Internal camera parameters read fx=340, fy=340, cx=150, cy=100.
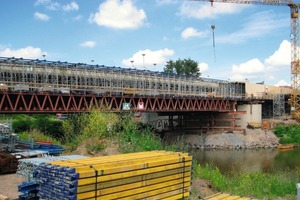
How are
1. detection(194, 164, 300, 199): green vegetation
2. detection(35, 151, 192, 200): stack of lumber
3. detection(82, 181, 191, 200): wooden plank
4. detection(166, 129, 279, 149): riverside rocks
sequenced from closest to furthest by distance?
detection(35, 151, 192, 200): stack of lumber
detection(82, 181, 191, 200): wooden plank
detection(194, 164, 300, 199): green vegetation
detection(166, 129, 279, 149): riverside rocks

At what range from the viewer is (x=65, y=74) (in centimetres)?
4197

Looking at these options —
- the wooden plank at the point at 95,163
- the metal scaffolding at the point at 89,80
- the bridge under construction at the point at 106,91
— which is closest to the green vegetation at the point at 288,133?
the bridge under construction at the point at 106,91

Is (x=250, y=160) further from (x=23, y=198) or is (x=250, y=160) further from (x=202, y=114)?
(x=23, y=198)

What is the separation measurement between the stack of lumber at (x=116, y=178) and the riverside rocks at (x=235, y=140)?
42610 millimetres

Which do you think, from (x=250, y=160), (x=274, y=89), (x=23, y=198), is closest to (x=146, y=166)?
(x=23, y=198)

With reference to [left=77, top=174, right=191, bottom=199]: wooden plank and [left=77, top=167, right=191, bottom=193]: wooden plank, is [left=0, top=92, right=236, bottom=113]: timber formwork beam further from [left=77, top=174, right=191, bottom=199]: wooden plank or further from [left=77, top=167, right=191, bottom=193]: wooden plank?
[left=77, top=174, right=191, bottom=199]: wooden plank

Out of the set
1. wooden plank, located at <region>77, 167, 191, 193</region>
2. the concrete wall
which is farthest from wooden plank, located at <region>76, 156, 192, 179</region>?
the concrete wall

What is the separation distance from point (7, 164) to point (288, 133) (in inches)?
2030

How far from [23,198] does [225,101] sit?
5099cm

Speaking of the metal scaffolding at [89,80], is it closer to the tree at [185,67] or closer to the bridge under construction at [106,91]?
the bridge under construction at [106,91]

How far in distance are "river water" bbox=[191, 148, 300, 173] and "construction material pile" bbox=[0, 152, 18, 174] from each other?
21861 millimetres

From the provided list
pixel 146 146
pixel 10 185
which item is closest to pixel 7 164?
pixel 10 185

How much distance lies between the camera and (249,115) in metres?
62.3

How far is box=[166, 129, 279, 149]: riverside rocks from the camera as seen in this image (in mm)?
53247
